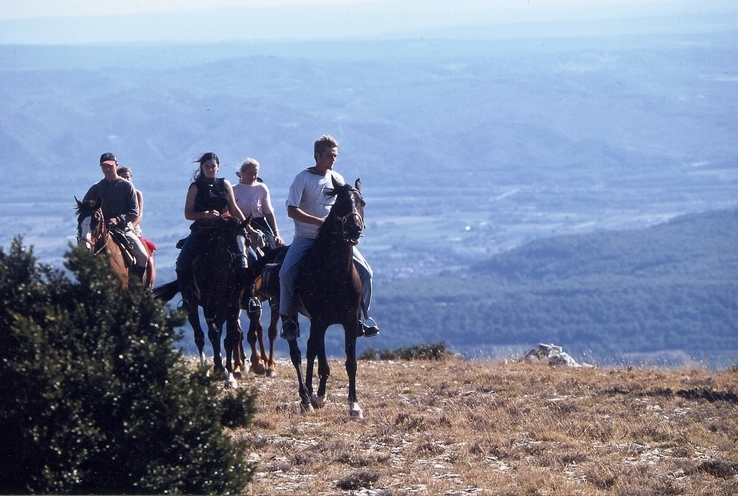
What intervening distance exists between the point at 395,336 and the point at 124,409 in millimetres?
120609

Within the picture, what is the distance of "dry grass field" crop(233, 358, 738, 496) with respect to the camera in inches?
322

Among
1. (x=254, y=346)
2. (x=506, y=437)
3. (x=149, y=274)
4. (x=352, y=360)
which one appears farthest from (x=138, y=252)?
(x=506, y=437)

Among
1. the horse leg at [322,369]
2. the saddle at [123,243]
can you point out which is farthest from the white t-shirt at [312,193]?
the saddle at [123,243]

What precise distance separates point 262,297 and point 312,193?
2978 mm

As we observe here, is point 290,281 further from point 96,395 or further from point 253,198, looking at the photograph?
point 96,395

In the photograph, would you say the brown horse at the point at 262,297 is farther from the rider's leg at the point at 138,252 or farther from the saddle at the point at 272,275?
the rider's leg at the point at 138,252

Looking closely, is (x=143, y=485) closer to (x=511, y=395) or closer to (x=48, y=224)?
(x=511, y=395)

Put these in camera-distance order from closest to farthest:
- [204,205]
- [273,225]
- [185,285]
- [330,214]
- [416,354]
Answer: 1. [330,214]
2. [204,205]
3. [185,285]
4. [273,225]
5. [416,354]

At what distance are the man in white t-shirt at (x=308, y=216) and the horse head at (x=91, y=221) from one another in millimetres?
2519

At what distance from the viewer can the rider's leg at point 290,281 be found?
11.5 m

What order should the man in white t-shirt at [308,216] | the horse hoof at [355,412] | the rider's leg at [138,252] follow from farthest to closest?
1. the rider's leg at [138,252]
2. the man in white t-shirt at [308,216]
3. the horse hoof at [355,412]

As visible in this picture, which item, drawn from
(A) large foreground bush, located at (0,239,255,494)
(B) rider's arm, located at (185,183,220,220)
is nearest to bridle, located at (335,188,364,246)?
(B) rider's arm, located at (185,183,220,220)

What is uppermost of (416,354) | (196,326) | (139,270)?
(139,270)

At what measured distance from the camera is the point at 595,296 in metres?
145
